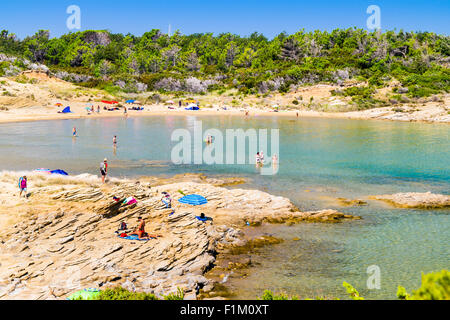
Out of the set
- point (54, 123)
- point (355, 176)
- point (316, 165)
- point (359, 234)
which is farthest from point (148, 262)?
point (54, 123)

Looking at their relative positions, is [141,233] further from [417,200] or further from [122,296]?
[417,200]

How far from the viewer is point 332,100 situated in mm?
105938

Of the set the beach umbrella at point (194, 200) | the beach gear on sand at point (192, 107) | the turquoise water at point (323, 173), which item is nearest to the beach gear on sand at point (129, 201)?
the beach umbrella at point (194, 200)

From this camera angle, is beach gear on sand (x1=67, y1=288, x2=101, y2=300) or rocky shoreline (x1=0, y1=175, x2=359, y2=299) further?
rocky shoreline (x1=0, y1=175, x2=359, y2=299)

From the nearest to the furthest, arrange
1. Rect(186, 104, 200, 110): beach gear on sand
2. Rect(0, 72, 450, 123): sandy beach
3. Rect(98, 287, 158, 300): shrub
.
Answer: Rect(98, 287, 158, 300): shrub
Rect(0, 72, 450, 123): sandy beach
Rect(186, 104, 200, 110): beach gear on sand

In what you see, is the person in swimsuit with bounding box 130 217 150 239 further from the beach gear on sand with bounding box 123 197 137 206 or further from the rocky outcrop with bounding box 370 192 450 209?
the rocky outcrop with bounding box 370 192 450 209

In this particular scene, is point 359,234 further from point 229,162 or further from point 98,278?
point 229,162

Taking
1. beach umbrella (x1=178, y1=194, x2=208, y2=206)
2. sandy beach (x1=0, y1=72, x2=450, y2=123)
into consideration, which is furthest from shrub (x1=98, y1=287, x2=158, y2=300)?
sandy beach (x1=0, y1=72, x2=450, y2=123)

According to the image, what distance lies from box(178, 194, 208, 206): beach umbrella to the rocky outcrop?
1287cm

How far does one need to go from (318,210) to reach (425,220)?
642cm

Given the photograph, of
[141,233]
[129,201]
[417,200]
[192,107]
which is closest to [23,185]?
[129,201]

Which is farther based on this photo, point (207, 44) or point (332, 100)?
point (207, 44)

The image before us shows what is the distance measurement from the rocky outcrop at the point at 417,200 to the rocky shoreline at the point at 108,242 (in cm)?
535

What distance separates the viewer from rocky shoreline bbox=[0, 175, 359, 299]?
15727 mm
